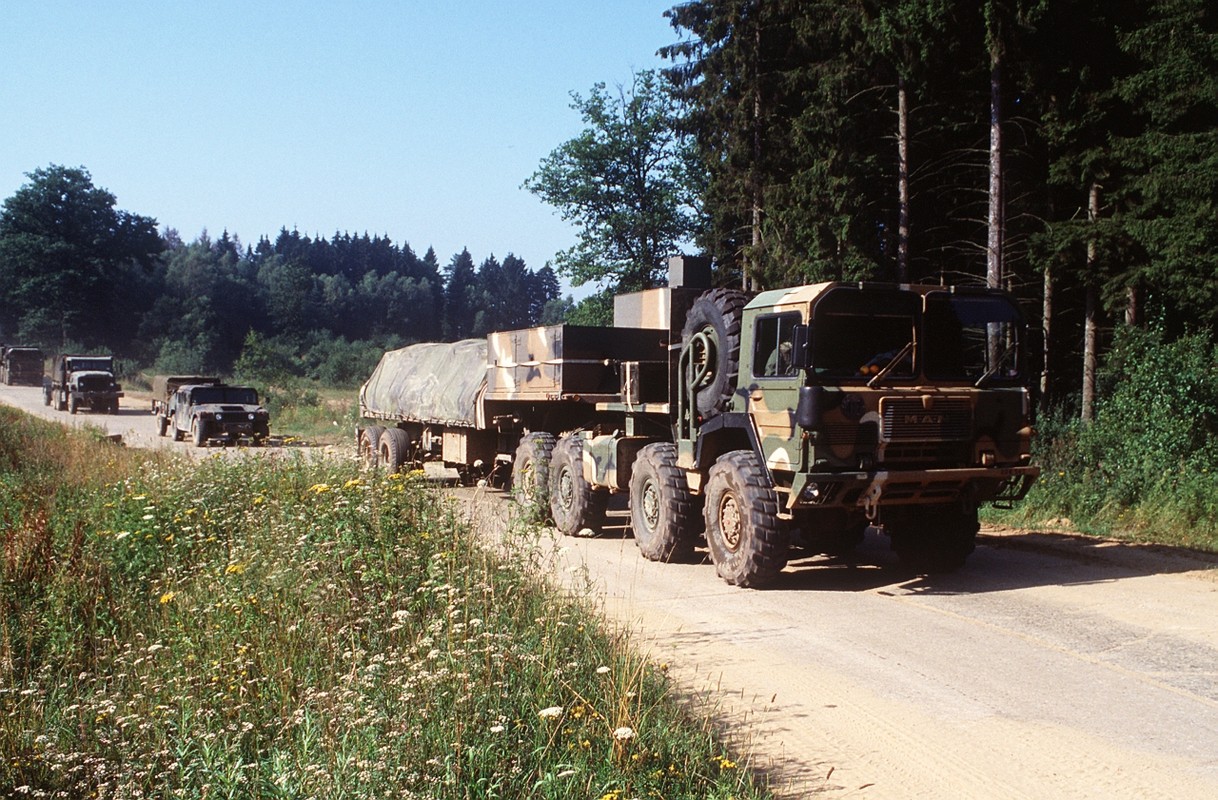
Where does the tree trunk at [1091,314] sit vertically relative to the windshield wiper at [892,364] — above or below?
above

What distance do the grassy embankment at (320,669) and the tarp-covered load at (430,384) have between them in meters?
8.11

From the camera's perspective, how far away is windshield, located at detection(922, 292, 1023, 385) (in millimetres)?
10312

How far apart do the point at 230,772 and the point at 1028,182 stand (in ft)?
80.6

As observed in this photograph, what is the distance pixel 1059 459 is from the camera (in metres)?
16.0

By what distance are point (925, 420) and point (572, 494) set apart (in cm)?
563

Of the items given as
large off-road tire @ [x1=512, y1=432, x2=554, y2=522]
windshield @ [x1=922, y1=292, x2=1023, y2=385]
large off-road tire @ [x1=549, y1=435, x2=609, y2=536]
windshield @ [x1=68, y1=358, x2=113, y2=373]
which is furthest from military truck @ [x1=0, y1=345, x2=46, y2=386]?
windshield @ [x1=922, y1=292, x2=1023, y2=385]

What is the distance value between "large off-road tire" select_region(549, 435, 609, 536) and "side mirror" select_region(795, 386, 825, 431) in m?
4.92

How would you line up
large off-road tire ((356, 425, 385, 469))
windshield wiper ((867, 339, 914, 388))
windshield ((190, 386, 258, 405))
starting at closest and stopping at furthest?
windshield wiper ((867, 339, 914, 388)) → large off-road tire ((356, 425, 385, 469)) → windshield ((190, 386, 258, 405))

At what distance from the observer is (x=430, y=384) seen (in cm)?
1972

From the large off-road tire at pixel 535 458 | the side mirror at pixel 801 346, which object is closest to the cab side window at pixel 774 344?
the side mirror at pixel 801 346

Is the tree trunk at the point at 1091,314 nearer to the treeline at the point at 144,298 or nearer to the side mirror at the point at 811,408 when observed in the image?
the side mirror at the point at 811,408

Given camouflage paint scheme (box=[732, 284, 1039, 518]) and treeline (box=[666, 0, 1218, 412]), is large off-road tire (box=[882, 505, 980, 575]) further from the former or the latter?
treeline (box=[666, 0, 1218, 412])

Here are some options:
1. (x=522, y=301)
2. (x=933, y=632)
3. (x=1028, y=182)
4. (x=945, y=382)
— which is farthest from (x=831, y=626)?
(x=522, y=301)

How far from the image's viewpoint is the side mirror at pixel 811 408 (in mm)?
9430
